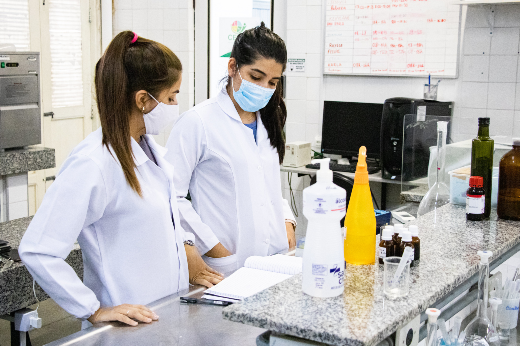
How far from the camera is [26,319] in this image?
2270mm

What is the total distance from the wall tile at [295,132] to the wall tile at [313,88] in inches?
10.1

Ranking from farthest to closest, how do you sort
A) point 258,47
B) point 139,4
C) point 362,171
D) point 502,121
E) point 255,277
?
1. point 139,4
2. point 502,121
3. point 258,47
4. point 255,277
5. point 362,171

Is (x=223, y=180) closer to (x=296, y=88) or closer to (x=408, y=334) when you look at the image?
(x=408, y=334)

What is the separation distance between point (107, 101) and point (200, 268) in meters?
0.59

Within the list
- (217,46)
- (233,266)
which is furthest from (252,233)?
(217,46)

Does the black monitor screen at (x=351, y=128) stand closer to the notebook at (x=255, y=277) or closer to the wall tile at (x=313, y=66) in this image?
the wall tile at (x=313, y=66)

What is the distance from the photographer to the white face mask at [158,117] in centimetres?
161

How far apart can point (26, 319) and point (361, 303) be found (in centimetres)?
159

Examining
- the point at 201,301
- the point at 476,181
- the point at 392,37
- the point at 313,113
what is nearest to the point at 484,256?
the point at 476,181

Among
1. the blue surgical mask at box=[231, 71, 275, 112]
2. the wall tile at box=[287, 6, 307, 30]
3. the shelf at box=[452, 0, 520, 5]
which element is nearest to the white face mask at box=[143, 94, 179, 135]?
the blue surgical mask at box=[231, 71, 275, 112]

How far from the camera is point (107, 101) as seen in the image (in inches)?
59.6

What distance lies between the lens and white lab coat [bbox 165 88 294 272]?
1.97m

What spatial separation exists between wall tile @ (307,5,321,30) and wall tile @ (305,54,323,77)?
23 cm

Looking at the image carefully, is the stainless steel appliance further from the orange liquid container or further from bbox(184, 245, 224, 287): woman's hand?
the orange liquid container
